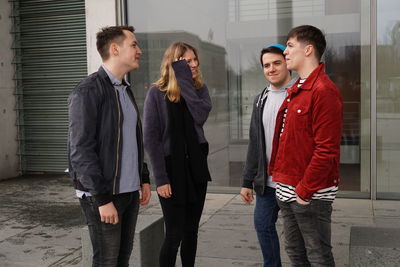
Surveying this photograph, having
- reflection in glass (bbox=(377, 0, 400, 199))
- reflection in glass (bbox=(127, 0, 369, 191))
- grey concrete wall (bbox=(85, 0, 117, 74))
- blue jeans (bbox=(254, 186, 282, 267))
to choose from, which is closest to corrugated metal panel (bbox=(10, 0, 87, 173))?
grey concrete wall (bbox=(85, 0, 117, 74))

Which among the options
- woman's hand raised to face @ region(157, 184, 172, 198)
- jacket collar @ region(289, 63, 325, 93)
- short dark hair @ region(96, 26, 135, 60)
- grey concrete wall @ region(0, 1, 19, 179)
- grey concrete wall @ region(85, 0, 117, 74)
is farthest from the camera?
grey concrete wall @ region(0, 1, 19, 179)

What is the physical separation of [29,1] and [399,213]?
7995mm

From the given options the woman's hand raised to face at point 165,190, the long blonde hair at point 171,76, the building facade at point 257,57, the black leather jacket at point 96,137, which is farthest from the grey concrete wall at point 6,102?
the black leather jacket at point 96,137

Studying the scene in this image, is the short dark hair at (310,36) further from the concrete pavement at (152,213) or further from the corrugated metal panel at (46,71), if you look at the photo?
the corrugated metal panel at (46,71)

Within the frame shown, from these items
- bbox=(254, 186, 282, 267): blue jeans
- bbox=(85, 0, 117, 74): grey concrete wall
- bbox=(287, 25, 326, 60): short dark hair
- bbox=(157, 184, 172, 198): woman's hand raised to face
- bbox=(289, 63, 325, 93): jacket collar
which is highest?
bbox=(85, 0, 117, 74): grey concrete wall

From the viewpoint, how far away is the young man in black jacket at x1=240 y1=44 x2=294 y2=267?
3.48 metres

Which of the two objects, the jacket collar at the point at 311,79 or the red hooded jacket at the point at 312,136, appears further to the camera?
the jacket collar at the point at 311,79

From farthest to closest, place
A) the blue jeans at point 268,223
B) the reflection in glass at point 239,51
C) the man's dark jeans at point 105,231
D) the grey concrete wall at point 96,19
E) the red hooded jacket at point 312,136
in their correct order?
the grey concrete wall at point 96,19 → the reflection in glass at point 239,51 → the blue jeans at point 268,223 → the man's dark jeans at point 105,231 → the red hooded jacket at point 312,136

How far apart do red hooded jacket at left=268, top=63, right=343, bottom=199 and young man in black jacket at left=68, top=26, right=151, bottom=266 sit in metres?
0.95

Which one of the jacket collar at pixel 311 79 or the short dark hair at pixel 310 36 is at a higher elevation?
the short dark hair at pixel 310 36

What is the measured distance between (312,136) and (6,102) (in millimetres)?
8382

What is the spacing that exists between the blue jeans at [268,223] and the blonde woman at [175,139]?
0.48 metres

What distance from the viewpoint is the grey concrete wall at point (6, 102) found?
9.55 meters

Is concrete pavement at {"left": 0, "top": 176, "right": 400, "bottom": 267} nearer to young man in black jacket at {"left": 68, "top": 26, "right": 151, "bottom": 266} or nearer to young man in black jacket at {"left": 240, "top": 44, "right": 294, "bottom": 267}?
young man in black jacket at {"left": 240, "top": 44, "right": 294, "bottom": 267}
